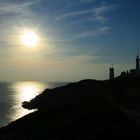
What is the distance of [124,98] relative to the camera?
46.5 meters

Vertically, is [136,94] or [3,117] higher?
[136,94]

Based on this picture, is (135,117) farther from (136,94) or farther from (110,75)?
(110,75)

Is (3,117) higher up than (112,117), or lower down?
lower down

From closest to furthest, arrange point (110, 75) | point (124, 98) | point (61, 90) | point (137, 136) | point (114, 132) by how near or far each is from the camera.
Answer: point (137, 136), point (114, 132), point (124, 98), point (110, 75), point (61, 90)

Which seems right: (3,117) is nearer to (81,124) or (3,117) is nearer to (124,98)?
(124,98)

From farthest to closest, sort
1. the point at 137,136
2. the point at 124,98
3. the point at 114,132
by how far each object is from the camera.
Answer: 1. the point at 124,98
2. the point at 114,132
3. the point at 137,136

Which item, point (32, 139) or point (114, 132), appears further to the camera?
point (32, 139)

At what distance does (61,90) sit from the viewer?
123188 millimetres

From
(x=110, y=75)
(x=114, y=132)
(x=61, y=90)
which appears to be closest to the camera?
(x=114, y=132)

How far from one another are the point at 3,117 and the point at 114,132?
86.1 metres

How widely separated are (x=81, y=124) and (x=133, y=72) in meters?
68.1

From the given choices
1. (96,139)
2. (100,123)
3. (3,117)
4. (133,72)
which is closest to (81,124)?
(100,123)

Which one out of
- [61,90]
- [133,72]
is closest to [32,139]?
[133,72]

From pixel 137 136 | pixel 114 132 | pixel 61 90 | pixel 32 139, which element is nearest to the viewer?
pixel 137 136
